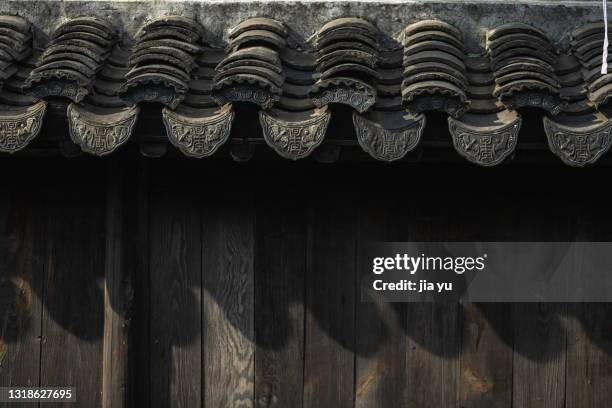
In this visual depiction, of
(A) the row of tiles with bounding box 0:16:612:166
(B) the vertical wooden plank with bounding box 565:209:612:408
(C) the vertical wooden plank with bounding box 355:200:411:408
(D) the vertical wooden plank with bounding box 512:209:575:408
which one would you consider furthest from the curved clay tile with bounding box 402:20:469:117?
(C) the vertical wooden plank with bounding box 355:200:411:408

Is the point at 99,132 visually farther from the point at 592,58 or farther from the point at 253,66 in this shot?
the point at 592,58

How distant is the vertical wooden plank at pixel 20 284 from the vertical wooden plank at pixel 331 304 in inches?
52.4

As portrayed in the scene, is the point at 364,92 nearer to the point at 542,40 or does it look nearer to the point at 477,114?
the point at 477,114

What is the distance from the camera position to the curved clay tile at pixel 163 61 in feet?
13.5

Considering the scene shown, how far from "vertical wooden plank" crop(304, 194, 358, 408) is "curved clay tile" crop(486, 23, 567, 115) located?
39.7 inches

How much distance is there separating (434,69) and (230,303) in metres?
1.51

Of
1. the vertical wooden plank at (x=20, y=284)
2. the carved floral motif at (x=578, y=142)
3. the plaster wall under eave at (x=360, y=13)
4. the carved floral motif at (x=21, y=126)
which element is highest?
the plaster wall under eave at (x=360, y=13)

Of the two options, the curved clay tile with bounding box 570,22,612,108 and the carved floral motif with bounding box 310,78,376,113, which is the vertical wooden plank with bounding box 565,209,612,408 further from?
the carved floral motif with bounding box 310,78,376,113

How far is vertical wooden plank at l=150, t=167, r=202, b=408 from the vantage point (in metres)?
4.86

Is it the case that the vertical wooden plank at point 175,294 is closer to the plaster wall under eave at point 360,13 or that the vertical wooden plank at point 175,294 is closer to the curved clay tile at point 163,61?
the curved clay tile at point 163,61

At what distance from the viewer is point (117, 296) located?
15.5ft

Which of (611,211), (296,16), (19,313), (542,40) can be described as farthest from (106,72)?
(611,211)

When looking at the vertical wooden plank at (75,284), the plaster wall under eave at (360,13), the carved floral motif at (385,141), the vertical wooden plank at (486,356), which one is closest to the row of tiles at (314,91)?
the carved floral motif at (385,141)

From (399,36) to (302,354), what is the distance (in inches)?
63.0
